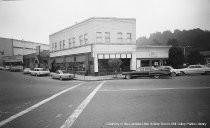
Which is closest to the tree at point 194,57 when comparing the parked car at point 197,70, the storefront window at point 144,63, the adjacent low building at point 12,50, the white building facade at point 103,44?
the storefront window at point 144,63

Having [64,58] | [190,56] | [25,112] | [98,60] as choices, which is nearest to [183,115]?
[25,112]

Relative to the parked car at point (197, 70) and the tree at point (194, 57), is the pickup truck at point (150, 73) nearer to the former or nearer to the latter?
the parked car at point (197, 70)

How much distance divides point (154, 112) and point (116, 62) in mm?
17988

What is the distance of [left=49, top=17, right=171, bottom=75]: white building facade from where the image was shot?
89.3 ft

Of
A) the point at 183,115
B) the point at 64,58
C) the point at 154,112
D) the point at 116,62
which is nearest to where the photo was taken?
the point at 183,115

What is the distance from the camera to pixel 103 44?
27.5 meters

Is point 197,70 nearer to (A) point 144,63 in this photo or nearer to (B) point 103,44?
(A) point 144,63

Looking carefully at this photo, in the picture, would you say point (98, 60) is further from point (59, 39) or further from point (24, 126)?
point (24, 126)

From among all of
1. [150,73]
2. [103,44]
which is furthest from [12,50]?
[150,73]

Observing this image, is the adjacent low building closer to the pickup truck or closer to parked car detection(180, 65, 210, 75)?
the pickup truck

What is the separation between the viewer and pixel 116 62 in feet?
80.0

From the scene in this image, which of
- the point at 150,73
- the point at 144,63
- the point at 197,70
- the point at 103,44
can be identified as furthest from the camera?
the point at 144,63

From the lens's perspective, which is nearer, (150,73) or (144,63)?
(150,73)

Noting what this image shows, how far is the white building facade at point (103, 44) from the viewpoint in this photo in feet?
89.3
